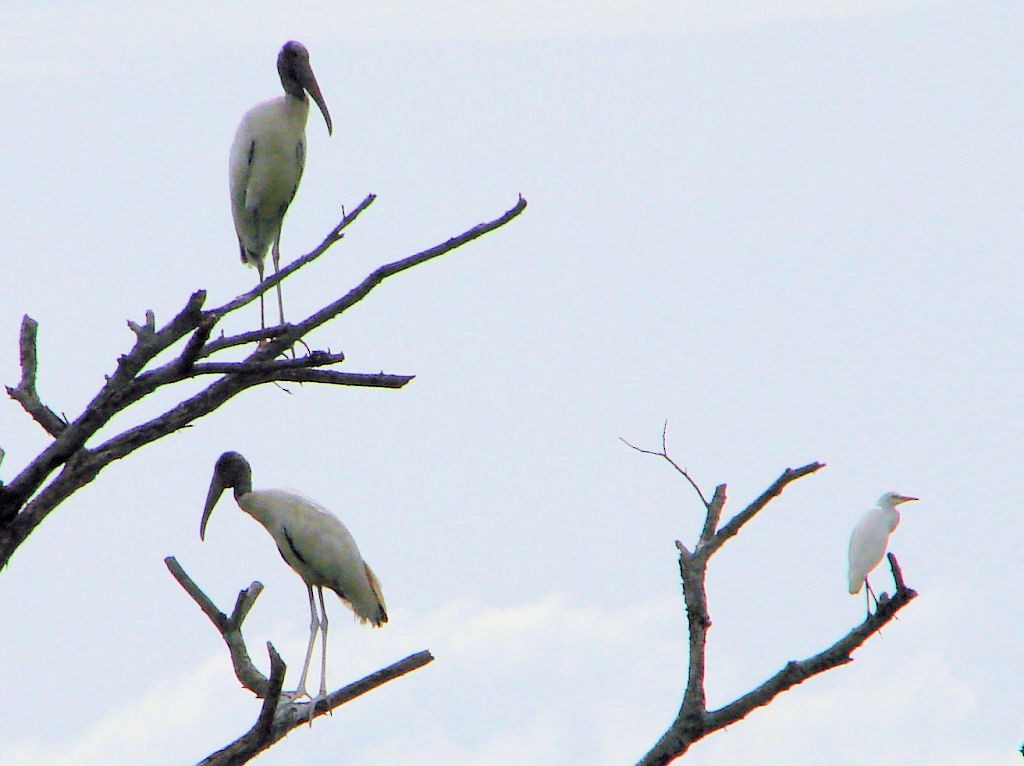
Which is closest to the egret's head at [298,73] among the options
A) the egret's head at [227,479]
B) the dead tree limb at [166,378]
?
the egret's head at [227,479]

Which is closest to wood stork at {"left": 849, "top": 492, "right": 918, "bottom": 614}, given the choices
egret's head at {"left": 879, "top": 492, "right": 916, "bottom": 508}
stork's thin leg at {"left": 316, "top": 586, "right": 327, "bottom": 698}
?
egret's head at {"left": 879, "top": 492, "right": 916, "bottom": 508}

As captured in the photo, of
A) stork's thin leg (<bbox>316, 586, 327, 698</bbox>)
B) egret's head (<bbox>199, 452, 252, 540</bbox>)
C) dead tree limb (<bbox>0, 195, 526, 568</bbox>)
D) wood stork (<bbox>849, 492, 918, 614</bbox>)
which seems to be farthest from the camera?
wood stork (<bbox>849, 492, 918, 614</bbox>)

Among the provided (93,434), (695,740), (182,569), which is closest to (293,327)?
(93,434)

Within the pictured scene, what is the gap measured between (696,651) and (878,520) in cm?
720

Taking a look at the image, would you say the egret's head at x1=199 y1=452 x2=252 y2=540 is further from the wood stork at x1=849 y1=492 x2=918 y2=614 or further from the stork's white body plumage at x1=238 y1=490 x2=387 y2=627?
the wood stork at x1=849 y1=492 x2=918 y2=614

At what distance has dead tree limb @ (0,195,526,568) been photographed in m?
5.80

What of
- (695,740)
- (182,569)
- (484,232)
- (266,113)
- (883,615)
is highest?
(266,113)

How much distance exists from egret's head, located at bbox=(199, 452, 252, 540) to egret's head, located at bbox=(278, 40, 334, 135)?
1693 millimetres

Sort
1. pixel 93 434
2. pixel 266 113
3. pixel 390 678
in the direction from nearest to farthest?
pixel 93 434 < pixel 390 678 < pixel 266 113

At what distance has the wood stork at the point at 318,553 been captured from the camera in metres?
8.62

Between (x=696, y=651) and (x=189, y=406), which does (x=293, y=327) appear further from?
(x=696, y=651)

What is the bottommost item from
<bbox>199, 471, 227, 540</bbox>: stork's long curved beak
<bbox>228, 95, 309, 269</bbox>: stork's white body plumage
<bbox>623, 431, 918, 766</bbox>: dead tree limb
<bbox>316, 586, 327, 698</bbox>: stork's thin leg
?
<bbox>623, 431, 918, 766</bbox>: dead tree limb

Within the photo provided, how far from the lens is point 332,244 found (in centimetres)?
644

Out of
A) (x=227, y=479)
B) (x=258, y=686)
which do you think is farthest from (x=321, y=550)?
(x=258, y=686)
